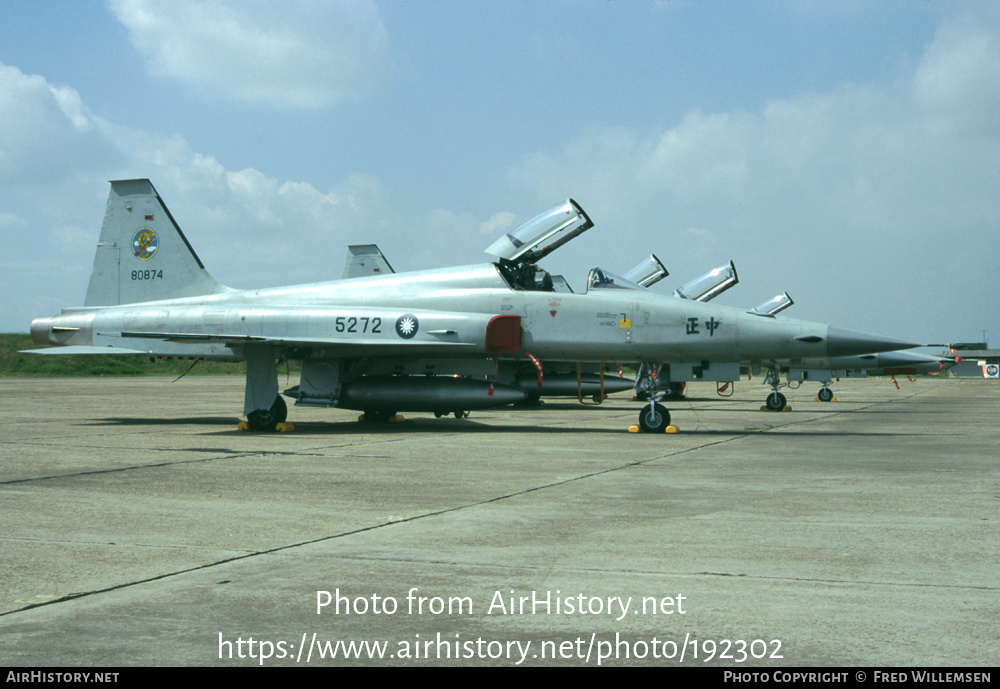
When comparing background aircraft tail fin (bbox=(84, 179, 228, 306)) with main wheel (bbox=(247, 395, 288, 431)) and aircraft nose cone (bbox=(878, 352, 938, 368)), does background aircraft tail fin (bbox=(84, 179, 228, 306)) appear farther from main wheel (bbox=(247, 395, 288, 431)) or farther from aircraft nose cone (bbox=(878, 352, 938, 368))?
aircraft nose cone (bbox=(878, 352, 938, 368))

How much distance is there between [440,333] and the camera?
1466 centimetres

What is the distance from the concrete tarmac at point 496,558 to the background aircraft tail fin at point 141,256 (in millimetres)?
6678

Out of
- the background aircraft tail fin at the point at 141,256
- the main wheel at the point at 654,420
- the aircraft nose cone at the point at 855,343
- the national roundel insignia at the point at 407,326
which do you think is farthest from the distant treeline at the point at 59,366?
the aircraft nose cone at the point at 855,343

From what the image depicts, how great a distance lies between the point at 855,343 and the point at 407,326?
271 inches

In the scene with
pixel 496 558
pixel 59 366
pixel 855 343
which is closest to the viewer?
pixel 496 558

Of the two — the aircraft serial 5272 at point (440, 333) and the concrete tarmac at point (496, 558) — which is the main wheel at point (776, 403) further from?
the concrete tarmac at point (496, 558)

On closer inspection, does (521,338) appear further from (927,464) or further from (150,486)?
(150,486)

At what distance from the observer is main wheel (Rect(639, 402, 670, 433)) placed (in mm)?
14461

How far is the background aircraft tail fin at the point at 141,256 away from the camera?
1727 centimetres

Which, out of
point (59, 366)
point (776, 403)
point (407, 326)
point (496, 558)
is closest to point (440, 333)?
point (407, 326)

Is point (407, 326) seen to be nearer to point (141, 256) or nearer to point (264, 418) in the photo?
point (264, 418)

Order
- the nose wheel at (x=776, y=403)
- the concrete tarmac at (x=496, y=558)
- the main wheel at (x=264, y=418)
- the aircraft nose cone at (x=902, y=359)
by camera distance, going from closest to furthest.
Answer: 1. the concrete tarmac at (x=496, y=558)
2. the main wheel at (x=264, y=418)
3. the nose wheel at (x=776, y=403)
4. the aircraft nose cone at (x=902, y=359)

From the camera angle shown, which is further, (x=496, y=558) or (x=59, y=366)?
(x=59, y=366)

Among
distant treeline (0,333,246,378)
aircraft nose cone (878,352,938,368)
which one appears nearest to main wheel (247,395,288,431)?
aircraft nose cone (878,352,938,368)
